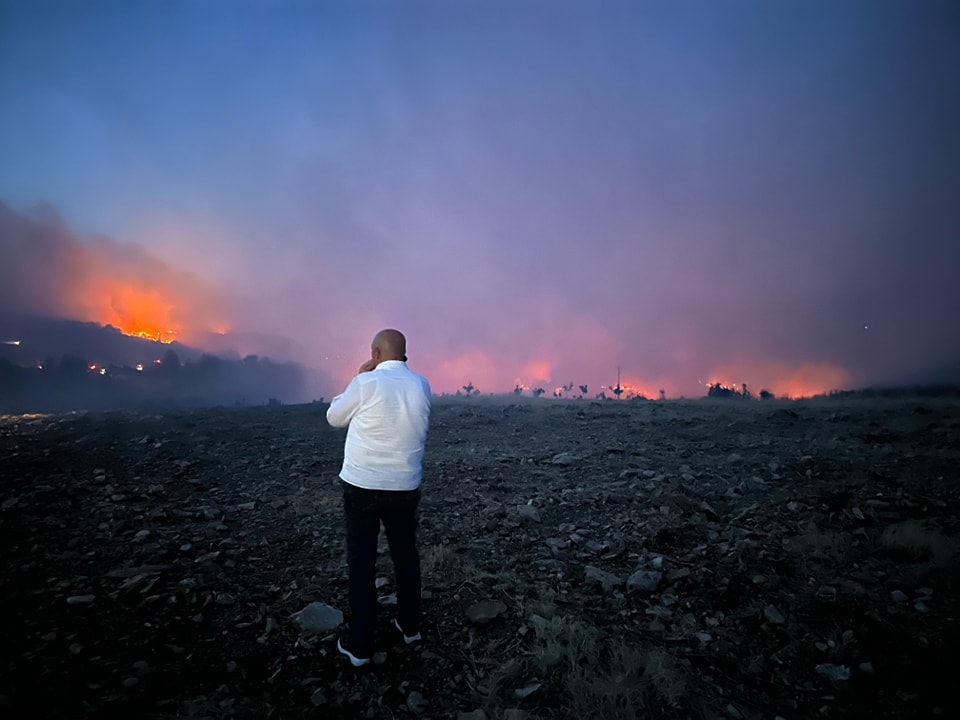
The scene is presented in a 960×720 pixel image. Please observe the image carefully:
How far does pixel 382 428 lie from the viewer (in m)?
3.70

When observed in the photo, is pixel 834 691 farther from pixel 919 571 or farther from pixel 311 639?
pixel 311 639

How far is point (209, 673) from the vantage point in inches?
138

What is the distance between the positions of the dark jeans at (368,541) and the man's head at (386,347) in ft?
3.88

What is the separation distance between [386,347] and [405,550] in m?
1.87

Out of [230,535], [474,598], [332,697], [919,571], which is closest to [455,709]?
[332,697]

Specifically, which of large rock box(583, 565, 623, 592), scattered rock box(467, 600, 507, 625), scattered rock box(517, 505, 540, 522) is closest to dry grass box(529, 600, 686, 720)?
scattered rock box(467, 600, 507, 625)

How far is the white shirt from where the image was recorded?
3.71 meters

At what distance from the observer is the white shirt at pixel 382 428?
371cm

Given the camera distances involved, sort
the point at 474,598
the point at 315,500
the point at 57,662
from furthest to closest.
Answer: the point at 315,500
the point at 474,598
the point at 57,662

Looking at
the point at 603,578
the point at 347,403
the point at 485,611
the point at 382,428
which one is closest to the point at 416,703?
the point at 485,611

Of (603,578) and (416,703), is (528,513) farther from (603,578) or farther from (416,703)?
(416,703)

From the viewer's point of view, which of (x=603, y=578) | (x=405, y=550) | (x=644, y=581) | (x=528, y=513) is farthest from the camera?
(x=528, y=513)

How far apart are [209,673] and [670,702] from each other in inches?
144

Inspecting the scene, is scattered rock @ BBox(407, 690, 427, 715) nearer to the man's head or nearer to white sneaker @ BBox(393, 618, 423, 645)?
white sneaker @ BBox(393, 618, 423, 645)
